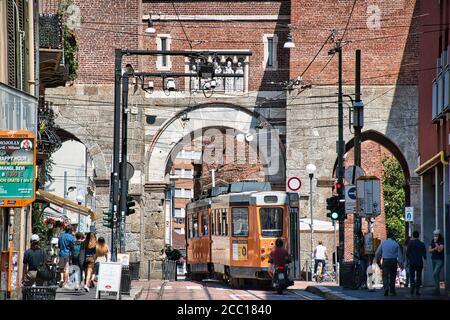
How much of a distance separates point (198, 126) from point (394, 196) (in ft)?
54.5

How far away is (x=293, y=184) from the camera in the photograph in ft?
143

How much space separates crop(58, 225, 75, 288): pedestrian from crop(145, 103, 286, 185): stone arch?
18.0 m

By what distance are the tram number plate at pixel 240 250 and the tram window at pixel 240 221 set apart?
0.74 ft

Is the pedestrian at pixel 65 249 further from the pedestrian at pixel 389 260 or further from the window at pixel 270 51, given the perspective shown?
the window at pixel 270 51

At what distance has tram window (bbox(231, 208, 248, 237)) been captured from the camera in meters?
35.2

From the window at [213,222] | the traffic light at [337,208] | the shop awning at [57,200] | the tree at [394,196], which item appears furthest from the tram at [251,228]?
the tree at [394,196]

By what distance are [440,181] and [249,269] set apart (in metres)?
6.15

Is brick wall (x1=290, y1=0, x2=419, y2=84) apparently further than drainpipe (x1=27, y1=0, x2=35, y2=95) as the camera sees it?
Yes

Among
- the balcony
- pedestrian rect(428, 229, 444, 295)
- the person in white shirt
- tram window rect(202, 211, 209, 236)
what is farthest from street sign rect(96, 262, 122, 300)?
the person in white shirt

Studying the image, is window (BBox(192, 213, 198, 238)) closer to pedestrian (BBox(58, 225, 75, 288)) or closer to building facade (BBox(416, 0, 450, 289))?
building facade (BBox(416, 0, 450, 289))

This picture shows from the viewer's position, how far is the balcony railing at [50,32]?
1281 inches
